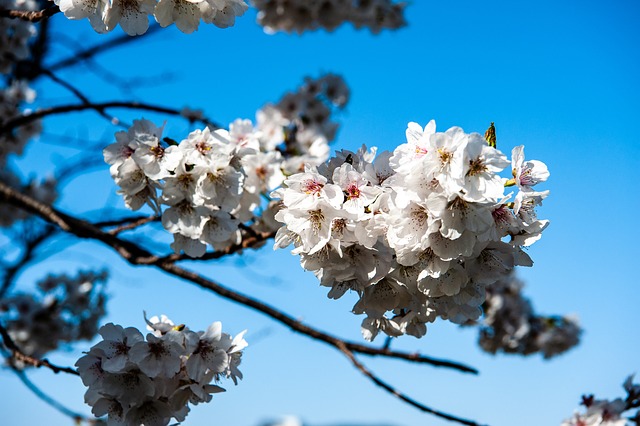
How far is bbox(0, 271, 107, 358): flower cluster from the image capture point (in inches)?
239

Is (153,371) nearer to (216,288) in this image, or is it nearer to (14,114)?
(216,288)

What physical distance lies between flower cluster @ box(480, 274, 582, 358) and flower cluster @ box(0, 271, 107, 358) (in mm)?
4540

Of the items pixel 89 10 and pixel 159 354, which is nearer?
pixel 89 10

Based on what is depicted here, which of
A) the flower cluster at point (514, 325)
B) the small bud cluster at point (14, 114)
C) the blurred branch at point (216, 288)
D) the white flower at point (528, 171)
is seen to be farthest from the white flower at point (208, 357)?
the flower cluster at point (514, 325)

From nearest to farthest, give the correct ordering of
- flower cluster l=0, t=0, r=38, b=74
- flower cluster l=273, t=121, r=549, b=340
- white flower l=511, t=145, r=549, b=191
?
1. flower cluster l=273, t=121, r=549, b=340
2. white flower l=511, t=145, r=549, b=191
3. flower cluster l=0, t=0, r=38, b=74

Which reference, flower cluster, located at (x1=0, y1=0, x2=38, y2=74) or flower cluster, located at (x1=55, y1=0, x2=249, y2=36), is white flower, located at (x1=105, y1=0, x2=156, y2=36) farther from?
flower cluster, located at (x1=0, y1=0, x2=38, y2=74)

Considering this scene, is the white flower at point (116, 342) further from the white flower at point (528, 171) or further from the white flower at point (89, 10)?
the white flower at point (528, 171)

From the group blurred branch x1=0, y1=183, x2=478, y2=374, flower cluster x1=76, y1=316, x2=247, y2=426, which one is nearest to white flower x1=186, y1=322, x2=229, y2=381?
flower cluster x1=76, y1=316, x2=247, y2=426

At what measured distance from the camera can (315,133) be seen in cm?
605

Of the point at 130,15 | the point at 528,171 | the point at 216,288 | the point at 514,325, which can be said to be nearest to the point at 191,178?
the point at 130,15

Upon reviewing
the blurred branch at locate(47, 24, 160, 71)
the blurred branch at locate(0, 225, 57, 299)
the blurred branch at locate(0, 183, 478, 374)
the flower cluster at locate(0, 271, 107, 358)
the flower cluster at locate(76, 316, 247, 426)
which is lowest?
the flower cluster at locate(76, 316, 247, 426)

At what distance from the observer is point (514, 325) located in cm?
752

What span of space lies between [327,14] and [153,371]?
484 centimetres

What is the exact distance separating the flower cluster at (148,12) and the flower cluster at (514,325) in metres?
6.10
